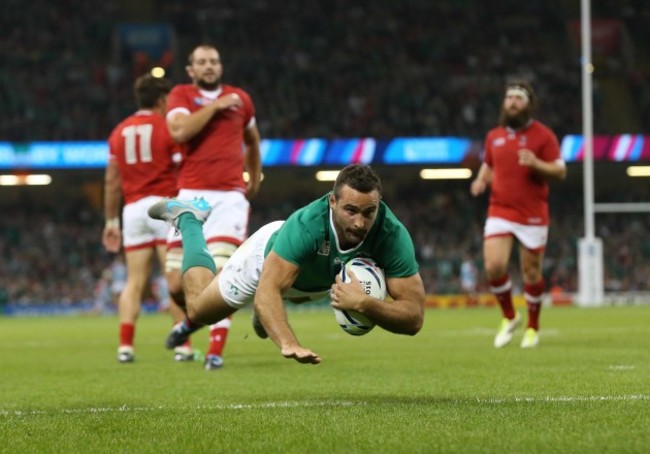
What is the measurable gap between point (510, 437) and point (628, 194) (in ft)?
112

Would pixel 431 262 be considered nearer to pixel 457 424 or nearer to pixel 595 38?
pixel 595 38

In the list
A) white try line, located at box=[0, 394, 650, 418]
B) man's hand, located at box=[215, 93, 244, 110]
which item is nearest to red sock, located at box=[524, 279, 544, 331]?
man's hand, located at box=[215, 93, 244, 110]

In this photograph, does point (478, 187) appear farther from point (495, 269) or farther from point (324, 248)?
point (324, 248)

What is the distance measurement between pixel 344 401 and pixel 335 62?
31.0m

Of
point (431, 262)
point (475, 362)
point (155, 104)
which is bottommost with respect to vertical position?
point (431, 262)

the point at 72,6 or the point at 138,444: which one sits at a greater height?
the point at 72,6

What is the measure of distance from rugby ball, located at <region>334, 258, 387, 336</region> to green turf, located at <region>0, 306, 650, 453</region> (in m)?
0.40

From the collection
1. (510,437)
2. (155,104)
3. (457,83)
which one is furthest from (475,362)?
(457,83)

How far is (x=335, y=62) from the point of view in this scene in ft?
120

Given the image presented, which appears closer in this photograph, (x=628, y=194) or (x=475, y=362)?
(x=475, y=362)

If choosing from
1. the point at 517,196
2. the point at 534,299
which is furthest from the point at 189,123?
the point at 534,299

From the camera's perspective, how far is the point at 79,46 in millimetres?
37000

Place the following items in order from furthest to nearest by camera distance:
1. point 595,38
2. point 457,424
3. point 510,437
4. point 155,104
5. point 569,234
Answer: point 595,38 < point 569,234 < point 155,104 < point 457,424 < point 510,437

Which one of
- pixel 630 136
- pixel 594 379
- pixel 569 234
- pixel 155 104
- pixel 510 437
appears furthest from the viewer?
pixel 569 234
